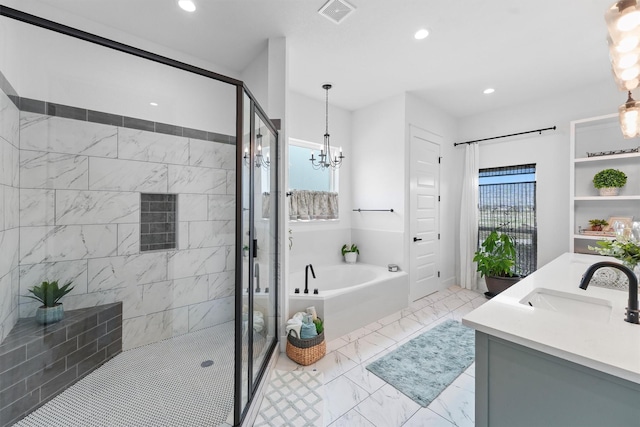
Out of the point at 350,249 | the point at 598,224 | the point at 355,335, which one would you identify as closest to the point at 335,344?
the point at 355,335

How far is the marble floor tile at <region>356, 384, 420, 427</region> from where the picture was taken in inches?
64.2

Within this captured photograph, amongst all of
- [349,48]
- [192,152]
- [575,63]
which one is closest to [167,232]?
[192,152]

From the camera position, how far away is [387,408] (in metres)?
1.73

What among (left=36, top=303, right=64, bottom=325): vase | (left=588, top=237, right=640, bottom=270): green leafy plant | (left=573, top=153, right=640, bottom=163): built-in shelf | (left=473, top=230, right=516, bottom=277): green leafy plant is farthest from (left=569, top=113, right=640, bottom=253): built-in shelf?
(left=36, top=303, right=64, bottom=325): vase

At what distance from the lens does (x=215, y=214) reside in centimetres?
278

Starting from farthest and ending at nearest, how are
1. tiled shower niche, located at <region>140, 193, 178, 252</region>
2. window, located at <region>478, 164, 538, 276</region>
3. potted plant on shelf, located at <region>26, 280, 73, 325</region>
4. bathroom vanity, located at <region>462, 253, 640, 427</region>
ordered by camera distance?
window, located at <region>478, 164, 538, 276</region>
tiled shower niche, located at <region>140, 193, 178, 252</region>
potted plant on shelf, located at <region>26, 280, 73, 325</region>
bathroom vanity, located at <region>462, 253, 640, 427</region>

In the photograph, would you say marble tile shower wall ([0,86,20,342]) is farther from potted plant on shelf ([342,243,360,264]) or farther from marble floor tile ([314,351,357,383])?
potted plant on shelf ([342,243,360,264])

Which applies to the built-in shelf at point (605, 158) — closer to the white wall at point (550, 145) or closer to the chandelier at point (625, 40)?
the white wall at point (550, 145)

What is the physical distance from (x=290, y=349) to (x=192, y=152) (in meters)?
2.09

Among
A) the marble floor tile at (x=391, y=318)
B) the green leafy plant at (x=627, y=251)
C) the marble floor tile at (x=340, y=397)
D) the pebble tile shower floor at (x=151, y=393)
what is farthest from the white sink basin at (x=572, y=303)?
the pebble tile shower floor at (x=151, y=393)

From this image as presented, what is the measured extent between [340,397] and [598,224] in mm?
3429

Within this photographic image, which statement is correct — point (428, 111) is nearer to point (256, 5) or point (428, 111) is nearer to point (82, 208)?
point (256, 5)

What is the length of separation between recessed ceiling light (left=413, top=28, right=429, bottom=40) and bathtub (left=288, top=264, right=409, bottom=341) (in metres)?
2.44

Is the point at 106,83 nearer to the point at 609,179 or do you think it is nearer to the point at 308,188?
the point at 308,188
